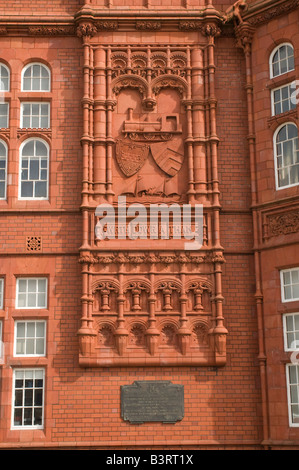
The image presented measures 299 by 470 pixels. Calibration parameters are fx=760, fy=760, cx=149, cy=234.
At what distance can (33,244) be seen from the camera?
19891 mm

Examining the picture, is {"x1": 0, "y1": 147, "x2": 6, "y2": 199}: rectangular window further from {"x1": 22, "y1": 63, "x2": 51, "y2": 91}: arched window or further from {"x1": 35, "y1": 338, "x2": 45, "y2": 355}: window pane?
{"x1": 35, "y1": 338, "x2": 45, "y2": 355}: window pane

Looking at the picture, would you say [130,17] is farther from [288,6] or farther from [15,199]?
[15,199]

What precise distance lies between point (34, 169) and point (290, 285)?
24.6ft

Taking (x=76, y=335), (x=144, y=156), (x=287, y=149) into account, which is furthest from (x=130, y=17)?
(x=76, y=335)

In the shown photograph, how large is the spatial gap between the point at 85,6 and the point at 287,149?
22.6 feet

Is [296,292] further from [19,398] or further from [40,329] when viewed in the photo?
[19,398]

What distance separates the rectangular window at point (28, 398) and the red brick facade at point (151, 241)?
0.09 meters

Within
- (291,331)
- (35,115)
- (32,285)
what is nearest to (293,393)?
(291,331)

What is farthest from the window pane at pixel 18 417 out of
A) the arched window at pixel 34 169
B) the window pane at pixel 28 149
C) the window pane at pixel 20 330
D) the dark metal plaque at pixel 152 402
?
the window pane at pixel 28 149

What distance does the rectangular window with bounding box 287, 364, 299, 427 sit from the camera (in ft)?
60.3

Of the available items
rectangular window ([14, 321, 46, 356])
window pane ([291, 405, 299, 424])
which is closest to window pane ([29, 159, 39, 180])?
rectangular window ([14, 321, 46, 356])

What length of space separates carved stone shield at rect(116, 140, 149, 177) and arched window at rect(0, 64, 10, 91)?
364 cm

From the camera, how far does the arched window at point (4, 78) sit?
21.2 meters

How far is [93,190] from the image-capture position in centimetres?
2017
